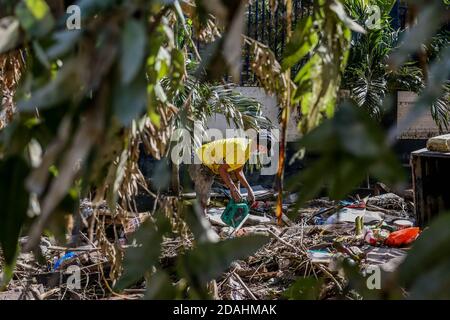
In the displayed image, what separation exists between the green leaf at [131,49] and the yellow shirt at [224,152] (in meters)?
4.72

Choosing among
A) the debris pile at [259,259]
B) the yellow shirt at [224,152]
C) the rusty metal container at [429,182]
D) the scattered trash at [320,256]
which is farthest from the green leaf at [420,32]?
the yellow shirt at [224,152]

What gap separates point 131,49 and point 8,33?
17 centimetres

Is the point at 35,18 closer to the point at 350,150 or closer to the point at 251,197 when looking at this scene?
the point at 350,150

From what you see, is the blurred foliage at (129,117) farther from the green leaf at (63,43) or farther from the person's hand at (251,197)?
the person's hand at (251,197)

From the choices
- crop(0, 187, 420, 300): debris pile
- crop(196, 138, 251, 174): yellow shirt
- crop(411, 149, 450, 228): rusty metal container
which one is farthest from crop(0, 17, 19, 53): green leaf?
crop(196, 138, 251, 174): yellow shirt

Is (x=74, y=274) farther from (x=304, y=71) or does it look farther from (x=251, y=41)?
(x=304, y=71)

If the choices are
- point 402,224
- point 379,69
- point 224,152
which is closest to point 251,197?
point 224,152

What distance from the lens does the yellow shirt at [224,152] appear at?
206 inches

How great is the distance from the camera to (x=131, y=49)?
44 centimetres

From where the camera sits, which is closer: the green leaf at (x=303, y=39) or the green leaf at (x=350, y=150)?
the green leaf at (x=350, y=150)

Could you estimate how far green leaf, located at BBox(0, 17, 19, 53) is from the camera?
54cm
